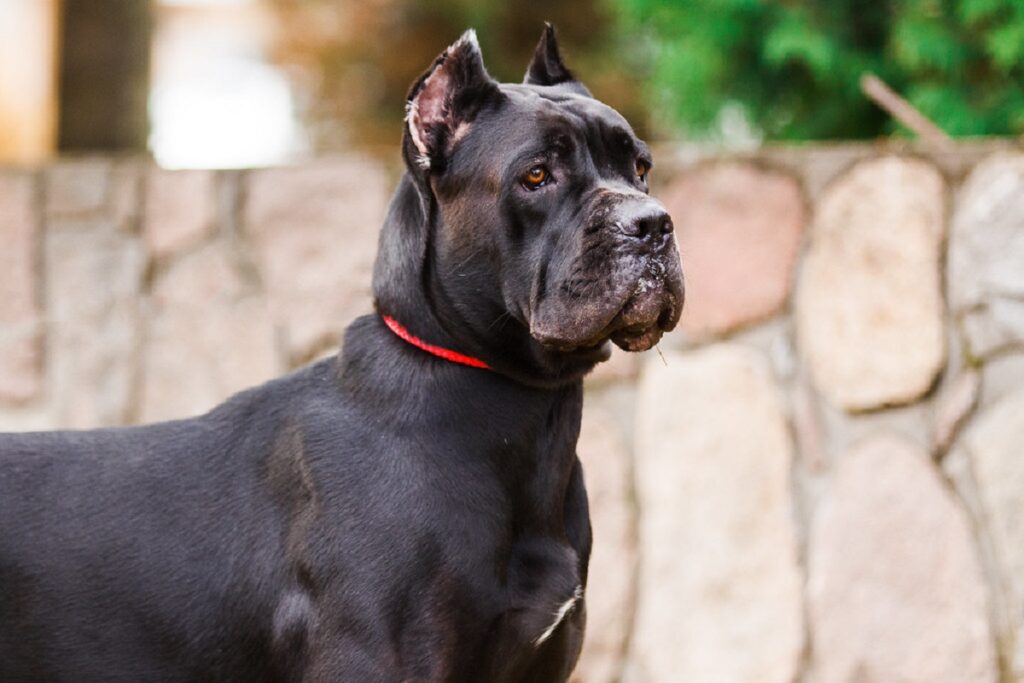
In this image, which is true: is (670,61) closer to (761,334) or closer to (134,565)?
(761,334)

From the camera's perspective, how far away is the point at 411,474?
2455 millimetres

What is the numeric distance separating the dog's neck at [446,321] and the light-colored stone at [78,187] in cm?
223

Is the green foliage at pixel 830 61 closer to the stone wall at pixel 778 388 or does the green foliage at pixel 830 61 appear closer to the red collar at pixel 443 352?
the stone wall at pixel 778 388

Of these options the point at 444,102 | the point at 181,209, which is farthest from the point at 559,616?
the point at 181,209

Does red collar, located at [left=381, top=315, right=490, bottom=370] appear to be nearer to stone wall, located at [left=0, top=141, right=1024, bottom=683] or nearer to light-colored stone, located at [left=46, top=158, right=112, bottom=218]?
stone wall, located at [left=0, top=141, right=1024, bottom=683]

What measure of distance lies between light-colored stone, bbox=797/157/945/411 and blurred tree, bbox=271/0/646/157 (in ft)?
15.7

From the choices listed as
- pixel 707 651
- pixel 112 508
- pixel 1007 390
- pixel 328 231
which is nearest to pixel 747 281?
pixel 1007 390

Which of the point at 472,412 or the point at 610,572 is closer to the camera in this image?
the point at 472,412

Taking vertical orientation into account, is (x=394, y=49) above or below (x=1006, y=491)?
above

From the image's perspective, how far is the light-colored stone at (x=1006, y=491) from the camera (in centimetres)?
360

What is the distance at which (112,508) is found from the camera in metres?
2.57

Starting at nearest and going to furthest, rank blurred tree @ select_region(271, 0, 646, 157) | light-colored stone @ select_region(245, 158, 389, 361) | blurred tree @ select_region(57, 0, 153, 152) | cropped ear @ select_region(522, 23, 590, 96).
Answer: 1. cropped ear @ select_region(522, 23, 590, 96)
2. light-colored stone @ select_region(245, 158, 389, 361)
3. blurred tree @ select_region(57, 0, 153, 152)
4. blurred tree @ select_region(271, 0, 646, 157)

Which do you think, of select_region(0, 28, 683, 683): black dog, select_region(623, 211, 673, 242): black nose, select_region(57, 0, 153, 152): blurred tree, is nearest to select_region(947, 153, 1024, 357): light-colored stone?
select_region(0, 28, 683, 683): black dog

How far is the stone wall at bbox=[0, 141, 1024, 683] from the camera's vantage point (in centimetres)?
369
